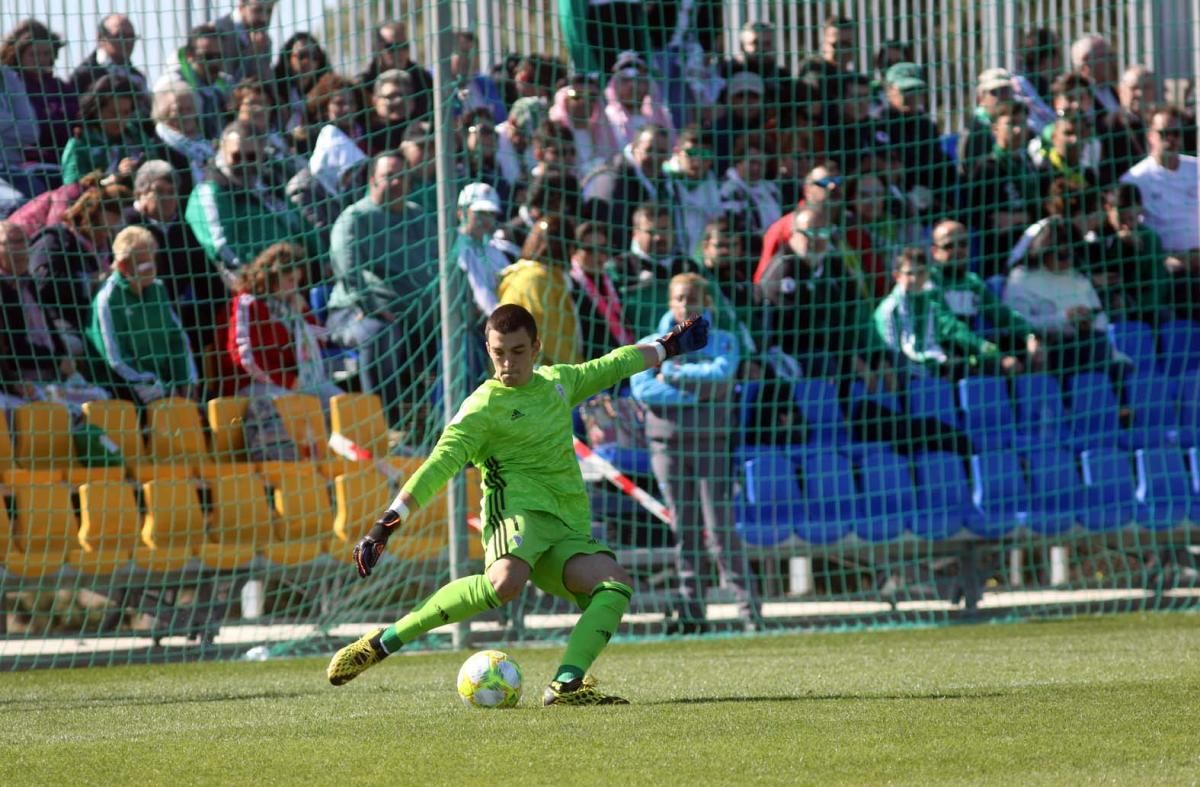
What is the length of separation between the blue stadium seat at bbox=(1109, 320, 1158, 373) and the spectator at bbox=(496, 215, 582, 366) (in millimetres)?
3643

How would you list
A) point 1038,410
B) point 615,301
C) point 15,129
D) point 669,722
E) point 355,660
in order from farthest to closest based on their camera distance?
1. point 1038,410
2. point 615,301
3. point 15,129
4. point 355,660
5. point 669,722

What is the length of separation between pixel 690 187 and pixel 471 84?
152cm

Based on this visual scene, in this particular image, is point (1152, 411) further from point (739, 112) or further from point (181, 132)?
point (181, 132)

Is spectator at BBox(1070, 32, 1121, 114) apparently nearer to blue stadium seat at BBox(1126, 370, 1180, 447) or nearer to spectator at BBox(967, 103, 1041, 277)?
spectator at BBox(967, 103, 1041, 277)

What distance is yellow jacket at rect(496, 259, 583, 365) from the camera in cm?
981

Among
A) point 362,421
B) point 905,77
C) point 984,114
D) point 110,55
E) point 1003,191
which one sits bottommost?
point 362,421

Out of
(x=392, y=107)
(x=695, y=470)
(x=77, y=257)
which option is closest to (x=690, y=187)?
(x=695, y=470)

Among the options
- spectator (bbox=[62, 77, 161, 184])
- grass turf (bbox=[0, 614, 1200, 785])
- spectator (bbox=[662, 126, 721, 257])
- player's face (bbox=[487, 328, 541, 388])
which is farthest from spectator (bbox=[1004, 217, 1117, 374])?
player's face (bbox=[487, 328, 541, 388])

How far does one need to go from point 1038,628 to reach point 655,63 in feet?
13.5

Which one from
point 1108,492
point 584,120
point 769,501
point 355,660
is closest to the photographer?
point 355,660

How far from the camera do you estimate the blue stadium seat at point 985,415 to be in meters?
11.1

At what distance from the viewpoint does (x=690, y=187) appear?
36.1ft

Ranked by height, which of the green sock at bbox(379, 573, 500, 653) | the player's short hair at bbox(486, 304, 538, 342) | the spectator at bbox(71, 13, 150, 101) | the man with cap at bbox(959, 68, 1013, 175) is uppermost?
Result: the spectator at bbox(71, 13, 150, 101)

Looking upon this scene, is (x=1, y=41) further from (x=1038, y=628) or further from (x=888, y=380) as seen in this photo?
(x=1038, y=628)
